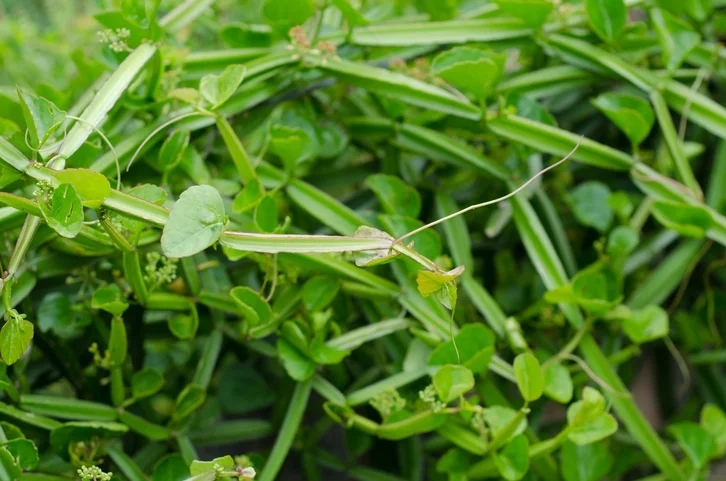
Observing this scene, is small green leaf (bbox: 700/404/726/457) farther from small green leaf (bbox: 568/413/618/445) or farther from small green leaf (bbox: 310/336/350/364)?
small green leaf (bbox: 310/336/350/364)

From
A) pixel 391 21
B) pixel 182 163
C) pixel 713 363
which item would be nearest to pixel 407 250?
pixel 182 163

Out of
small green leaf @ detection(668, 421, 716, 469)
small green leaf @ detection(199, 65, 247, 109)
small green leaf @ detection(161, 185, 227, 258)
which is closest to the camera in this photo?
small green leaf @ detection(161, 185, 227, 258)

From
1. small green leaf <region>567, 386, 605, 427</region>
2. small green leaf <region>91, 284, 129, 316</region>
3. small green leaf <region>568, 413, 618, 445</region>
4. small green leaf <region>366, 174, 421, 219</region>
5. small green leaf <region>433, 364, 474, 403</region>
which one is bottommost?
small green leaf <region>568, 413, 618, 445</region>

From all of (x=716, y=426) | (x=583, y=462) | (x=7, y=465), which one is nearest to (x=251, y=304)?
(x=7, y=465)

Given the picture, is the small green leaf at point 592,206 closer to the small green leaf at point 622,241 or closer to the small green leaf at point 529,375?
the small green leaf at point 622,241

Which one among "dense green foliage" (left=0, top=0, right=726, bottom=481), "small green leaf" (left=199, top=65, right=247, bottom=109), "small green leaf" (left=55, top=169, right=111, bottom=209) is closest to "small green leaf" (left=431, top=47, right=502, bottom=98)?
"dense green foliage" (left=0, top=0, right=726, bottom=481)

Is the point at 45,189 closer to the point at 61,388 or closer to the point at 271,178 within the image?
the point at 271,178

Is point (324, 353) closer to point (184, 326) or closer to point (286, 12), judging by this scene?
point (184, 326)

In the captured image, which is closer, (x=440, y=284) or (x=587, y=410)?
(x=440, y=284)
